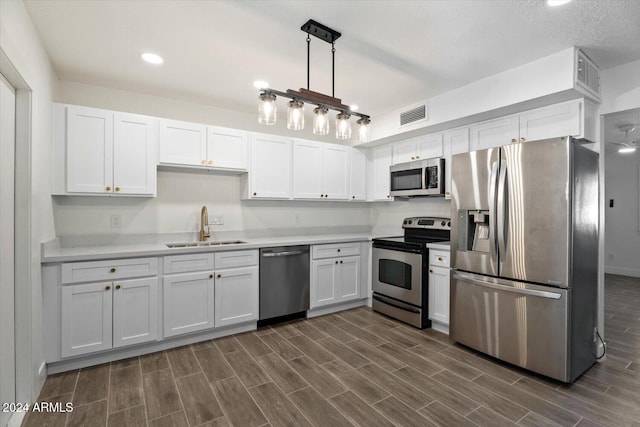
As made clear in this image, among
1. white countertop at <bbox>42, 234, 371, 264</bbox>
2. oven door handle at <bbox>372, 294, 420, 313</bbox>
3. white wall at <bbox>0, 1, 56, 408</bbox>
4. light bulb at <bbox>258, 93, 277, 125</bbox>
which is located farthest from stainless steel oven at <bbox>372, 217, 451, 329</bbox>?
white wall at <bbox>0, 1, 56, 408</bbox>

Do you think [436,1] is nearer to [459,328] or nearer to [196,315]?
[459,328]

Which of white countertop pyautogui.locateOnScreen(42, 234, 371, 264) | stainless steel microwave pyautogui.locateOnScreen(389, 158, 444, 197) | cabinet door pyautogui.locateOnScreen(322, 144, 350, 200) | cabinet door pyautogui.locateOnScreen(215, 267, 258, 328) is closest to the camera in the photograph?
white countertop pyautogui.locateOnScreen(42, 234, 371, 264)

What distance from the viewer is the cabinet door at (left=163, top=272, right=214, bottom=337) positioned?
2.86 m

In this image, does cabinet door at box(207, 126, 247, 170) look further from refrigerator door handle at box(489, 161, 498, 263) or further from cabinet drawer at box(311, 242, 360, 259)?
refrigerator door handle at box(489, 161, 498, 263)

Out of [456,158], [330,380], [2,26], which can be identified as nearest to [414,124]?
[456,158]

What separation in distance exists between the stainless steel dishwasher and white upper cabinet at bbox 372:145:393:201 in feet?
4.66

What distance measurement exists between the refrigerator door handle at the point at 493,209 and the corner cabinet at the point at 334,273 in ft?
5.74

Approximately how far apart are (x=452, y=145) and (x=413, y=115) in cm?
56

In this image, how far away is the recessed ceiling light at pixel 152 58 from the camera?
2.53 m

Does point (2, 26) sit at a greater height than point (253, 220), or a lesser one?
greater

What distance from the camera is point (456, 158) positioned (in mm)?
2984

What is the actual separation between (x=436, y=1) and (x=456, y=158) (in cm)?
144

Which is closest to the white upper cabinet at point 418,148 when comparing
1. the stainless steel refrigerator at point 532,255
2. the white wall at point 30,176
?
the stainless steel refrigerator at point 532,255

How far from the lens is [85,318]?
8.25 feet
